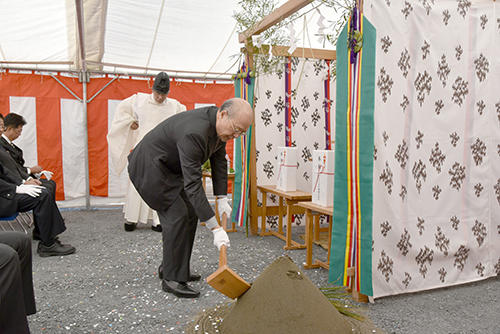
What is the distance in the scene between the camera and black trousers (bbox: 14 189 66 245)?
317 cm

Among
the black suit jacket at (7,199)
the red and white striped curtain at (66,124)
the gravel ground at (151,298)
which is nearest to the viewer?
the gravel ground at (151,298)

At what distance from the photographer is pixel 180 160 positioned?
6.57 feet

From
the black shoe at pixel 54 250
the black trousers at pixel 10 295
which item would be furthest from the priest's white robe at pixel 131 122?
the black trousers at pixel 10 295

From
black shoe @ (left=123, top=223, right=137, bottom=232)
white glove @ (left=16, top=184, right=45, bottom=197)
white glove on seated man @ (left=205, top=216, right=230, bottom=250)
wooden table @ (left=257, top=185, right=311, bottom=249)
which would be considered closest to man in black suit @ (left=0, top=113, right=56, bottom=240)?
white glove @ (left=16, top=184, right=45, bottom=197)

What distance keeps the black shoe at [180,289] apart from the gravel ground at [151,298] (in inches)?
1.4

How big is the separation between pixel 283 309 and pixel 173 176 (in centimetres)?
126

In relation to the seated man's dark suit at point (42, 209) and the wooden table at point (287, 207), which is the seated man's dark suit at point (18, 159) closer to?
the seated man's dark suit at point (42, 209)

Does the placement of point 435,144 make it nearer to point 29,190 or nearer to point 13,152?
point 29,190

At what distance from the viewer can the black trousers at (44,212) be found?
3.17 meters

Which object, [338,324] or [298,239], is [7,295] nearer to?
[338,324]

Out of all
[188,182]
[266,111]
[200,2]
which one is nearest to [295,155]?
[266,111]

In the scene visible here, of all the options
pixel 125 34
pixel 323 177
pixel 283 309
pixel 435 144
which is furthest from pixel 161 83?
pixel 283 309

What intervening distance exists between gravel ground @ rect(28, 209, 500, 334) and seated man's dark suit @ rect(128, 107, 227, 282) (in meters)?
0.25

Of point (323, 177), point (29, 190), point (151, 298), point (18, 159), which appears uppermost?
point (18, 159)
